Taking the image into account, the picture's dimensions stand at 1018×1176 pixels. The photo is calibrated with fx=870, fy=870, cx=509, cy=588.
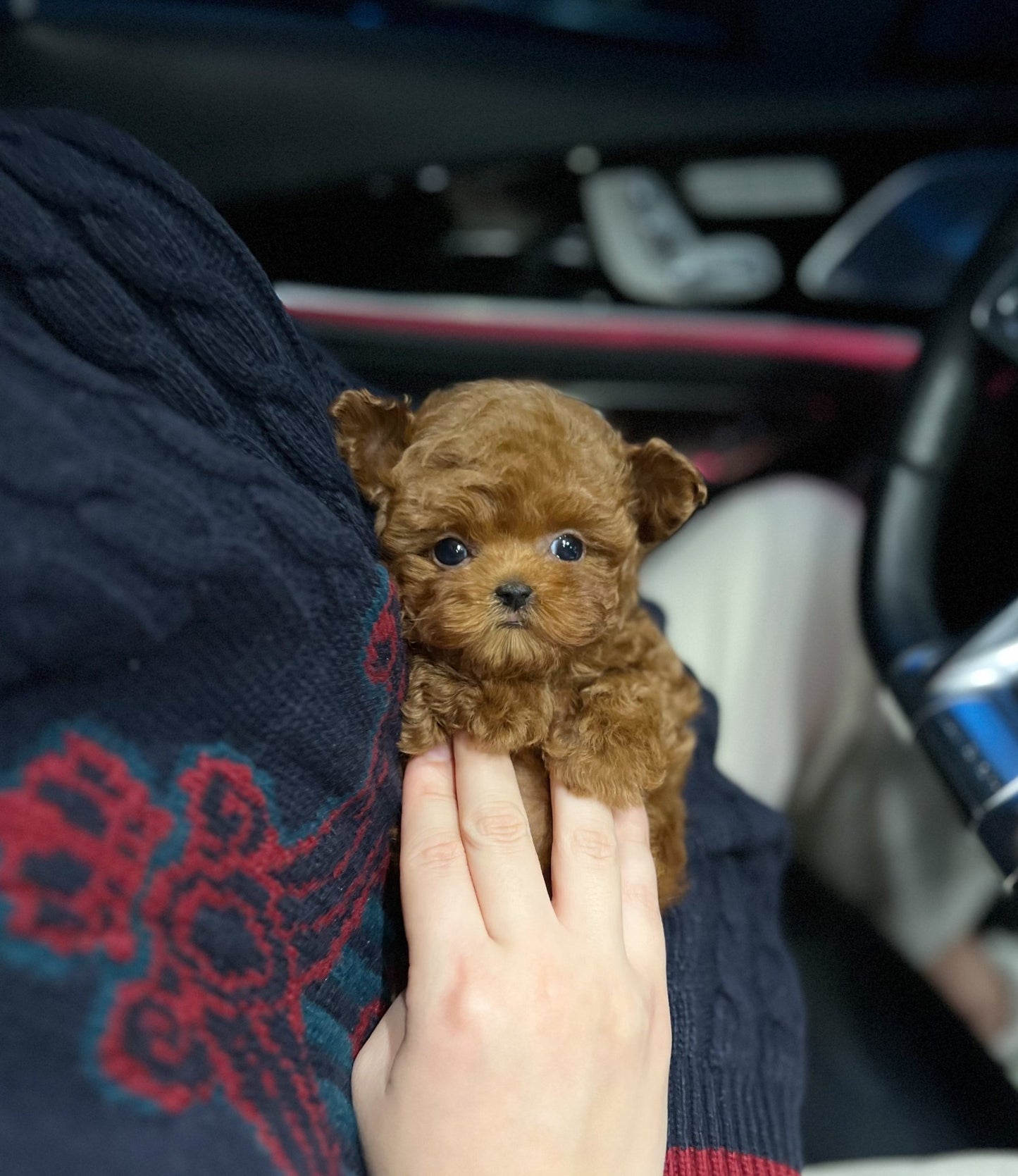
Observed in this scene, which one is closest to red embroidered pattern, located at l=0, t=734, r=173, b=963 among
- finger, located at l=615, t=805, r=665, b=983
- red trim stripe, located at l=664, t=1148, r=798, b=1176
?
finger, located at l=615, t=805, r=665, b=983

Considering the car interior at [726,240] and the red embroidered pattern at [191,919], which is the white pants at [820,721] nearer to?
the car interior at [726,240]

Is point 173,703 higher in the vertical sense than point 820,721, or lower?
higher

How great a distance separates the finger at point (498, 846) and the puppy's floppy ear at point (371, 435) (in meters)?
0.20

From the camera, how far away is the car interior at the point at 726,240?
0.96m

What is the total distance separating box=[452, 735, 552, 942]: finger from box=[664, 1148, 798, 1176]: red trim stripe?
0.77ft

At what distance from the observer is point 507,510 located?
1.93ft

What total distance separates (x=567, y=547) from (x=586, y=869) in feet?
0.77

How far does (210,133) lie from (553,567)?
3.71ft

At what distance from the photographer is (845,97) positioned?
61.1 inches

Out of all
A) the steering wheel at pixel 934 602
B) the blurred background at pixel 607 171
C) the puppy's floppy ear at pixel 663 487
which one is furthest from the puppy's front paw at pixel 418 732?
the blurred background at pixel 607 171

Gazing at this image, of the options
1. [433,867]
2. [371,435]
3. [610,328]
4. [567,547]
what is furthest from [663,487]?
[610,328]

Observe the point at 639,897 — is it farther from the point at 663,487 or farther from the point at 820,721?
the point at 820,721

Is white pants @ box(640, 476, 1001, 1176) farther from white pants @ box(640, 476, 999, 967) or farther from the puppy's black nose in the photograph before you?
the puppy's black nose

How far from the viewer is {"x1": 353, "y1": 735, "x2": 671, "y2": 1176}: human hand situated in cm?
53
